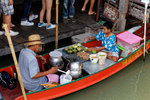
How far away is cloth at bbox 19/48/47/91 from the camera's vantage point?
3.69 m

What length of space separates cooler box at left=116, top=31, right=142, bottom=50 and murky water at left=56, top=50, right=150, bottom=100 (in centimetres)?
65

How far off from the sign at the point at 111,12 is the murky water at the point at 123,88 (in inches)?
79.6

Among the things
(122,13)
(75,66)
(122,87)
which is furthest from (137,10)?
(75,66)

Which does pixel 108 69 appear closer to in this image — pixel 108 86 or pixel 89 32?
pixel 108 86

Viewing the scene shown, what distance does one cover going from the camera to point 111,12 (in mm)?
7152

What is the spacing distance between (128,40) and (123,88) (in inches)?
59.2

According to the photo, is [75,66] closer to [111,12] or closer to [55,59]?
[55,59]

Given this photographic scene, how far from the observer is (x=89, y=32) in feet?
22.2

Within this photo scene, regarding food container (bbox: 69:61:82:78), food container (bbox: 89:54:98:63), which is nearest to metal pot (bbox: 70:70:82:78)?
food container (bbox: 69:61:82:78)

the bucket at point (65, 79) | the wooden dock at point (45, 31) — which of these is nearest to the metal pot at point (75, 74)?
the bucket at point (65, 79)

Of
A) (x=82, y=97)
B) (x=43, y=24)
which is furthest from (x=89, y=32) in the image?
(x=82, y=97)

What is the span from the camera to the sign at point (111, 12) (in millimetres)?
6984

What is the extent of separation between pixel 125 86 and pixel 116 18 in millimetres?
2682

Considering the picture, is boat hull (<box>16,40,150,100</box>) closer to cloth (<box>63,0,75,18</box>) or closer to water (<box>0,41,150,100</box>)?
water (<box>0,41,150,100</box>)
